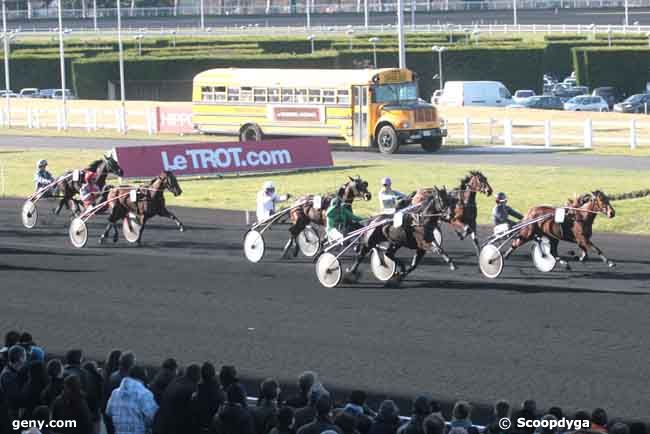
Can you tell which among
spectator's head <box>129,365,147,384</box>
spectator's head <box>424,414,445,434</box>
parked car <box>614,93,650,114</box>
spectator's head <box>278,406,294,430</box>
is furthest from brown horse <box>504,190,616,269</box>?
parked car <box>614,93,650,114</box>

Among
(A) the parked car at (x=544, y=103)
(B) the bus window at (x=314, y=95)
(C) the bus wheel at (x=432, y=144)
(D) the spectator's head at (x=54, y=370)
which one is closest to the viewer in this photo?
(D) the spectator's head at (x=54, y=370)

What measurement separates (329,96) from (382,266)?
21.3 m

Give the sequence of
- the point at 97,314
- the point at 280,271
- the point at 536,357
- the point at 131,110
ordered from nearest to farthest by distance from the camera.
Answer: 1. the point at 536,357
2. the point at 97,314
3. the point at 280,271
4. the point at 131,110

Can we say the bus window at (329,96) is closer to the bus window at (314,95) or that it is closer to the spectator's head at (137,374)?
the bus window at (314,95)

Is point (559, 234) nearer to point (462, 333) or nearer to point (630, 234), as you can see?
point (462, 333)

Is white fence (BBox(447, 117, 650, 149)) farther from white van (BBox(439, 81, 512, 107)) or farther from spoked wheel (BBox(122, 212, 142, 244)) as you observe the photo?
spoked wheel (BBox(122, 212, 142, 244))

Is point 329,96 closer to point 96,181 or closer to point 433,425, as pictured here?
point 96,181

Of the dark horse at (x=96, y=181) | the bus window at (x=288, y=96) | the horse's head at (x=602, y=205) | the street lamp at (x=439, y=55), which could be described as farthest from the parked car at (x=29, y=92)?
the horse's head at (x=602, y=205)

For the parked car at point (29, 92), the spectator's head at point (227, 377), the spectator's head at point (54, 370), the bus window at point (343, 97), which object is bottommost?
the spectator's head at point (227, 377)

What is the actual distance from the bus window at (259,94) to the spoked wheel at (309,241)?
20381 mm

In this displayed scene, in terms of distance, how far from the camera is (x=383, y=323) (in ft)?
54.7

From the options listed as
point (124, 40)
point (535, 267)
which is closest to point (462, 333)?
point (535, 267)

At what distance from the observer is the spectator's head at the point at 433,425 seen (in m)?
8.41

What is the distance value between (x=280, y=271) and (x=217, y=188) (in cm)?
1148
